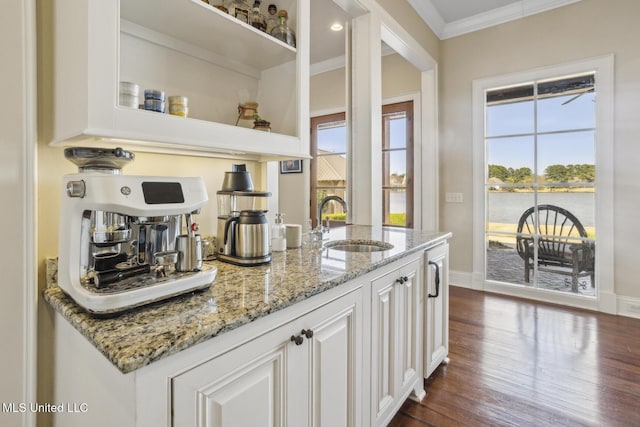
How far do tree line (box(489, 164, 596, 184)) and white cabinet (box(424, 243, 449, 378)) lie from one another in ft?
6.32

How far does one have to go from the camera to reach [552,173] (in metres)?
3.10

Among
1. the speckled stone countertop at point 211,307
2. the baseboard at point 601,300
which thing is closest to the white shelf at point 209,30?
the speckled stone countertop at point 211,307

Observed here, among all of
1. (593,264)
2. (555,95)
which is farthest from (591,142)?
(593,264)

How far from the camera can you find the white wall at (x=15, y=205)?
857mm

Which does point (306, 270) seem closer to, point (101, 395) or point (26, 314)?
point (101, 395)

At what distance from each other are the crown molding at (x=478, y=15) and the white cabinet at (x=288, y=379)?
314 cm

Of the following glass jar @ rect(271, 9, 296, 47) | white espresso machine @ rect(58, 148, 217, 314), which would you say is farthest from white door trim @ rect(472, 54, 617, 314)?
white espresso machine @ rect(58, 148, 217, 314)

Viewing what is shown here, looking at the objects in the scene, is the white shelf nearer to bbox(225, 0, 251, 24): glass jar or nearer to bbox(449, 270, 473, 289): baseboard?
bbox(225, 0, 251, 24): glass jar

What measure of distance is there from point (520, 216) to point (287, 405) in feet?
10.8

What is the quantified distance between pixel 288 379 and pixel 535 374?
1.76 m

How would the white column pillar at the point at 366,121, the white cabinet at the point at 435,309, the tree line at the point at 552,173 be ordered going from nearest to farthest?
the white cabinet at the point at 435,309 < the white column pillar at the point at 366,121 < the tree line at the point at 552,173

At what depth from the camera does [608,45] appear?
2.79m

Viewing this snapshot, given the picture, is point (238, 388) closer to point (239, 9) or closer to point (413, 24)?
point (239, 9)

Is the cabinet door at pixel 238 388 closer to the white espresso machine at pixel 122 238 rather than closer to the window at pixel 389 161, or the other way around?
the white espresso machine at pixel 122 238
